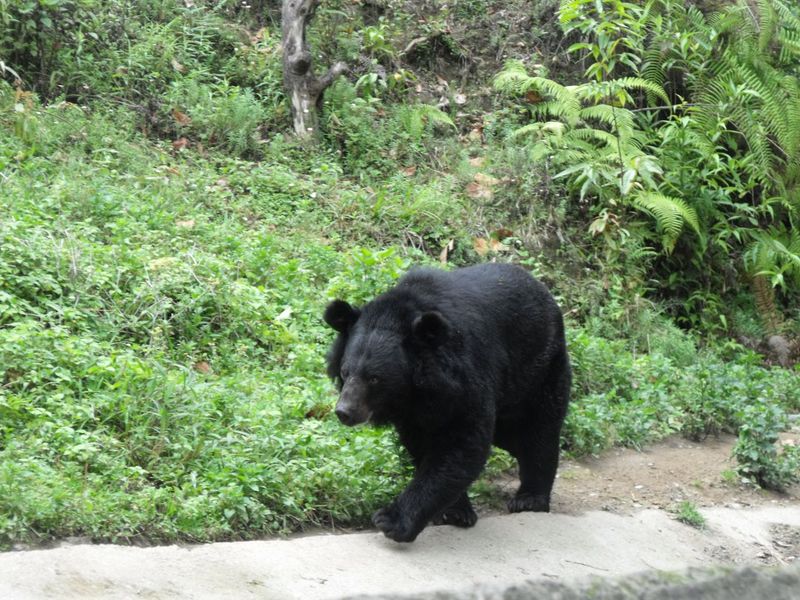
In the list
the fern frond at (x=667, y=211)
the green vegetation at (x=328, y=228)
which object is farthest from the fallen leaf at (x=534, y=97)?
the fern frond at (x=667, y=211)

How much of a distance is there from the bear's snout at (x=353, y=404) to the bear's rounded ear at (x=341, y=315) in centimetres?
40

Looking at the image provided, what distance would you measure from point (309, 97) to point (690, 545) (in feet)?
21.3

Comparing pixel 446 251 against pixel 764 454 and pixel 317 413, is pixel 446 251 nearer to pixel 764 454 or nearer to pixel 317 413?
pixel 317 413

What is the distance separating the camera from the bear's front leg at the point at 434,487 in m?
5.02

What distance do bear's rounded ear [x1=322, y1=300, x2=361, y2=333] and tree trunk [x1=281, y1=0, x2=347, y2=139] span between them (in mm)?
5360

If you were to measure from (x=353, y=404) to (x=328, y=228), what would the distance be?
14.3 feet

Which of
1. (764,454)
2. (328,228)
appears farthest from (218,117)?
(764,454)

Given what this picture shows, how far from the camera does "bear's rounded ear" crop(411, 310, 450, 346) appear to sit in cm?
515

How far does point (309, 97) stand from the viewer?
10.6 m

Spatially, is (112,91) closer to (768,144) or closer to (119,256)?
(119,256)

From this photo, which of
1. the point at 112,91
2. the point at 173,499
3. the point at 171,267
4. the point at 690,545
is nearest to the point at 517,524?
the point at 690,545

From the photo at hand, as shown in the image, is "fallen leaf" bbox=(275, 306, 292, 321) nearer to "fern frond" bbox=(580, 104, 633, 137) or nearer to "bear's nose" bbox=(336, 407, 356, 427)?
"bear's nose" bbox=(336, 407, 356, 427)

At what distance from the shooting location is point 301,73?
10.6 meters

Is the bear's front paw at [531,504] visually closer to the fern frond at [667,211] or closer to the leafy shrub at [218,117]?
the fern frond at [667,211]
